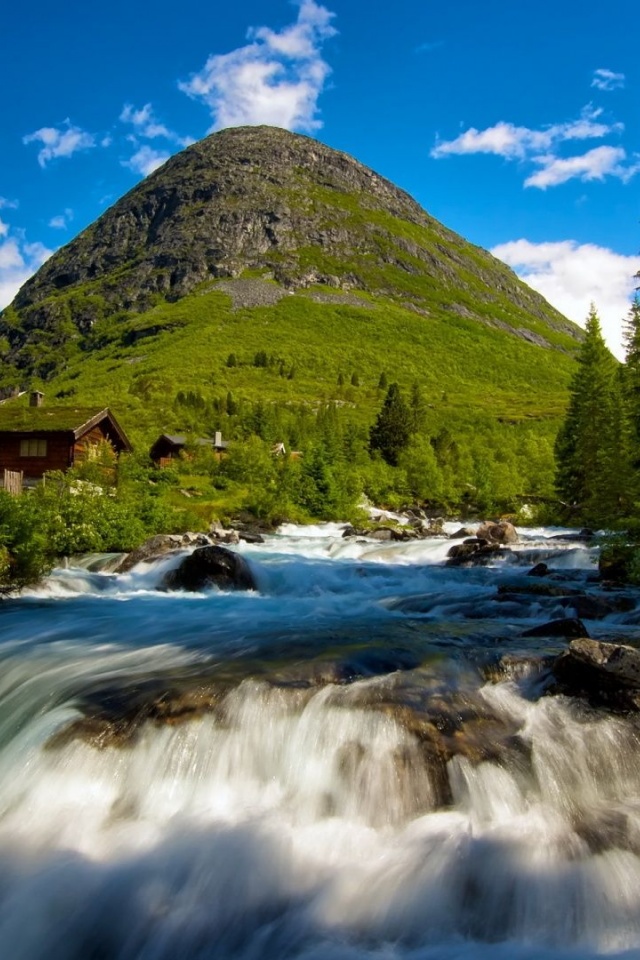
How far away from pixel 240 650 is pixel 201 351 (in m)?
162

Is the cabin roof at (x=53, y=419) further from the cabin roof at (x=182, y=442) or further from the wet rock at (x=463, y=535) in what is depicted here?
the wet rock at (x=463, y=535)

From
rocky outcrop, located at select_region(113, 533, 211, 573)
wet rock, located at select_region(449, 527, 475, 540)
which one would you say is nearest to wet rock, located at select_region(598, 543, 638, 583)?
wet rock, located at select_region(449, 527, 475, 540)

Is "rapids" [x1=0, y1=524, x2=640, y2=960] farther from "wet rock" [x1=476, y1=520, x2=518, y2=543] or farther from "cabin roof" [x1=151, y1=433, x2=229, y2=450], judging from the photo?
"cabin roof" [x1=151, y1=433, x2=229, y2=450]

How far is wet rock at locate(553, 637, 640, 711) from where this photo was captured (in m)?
8.70

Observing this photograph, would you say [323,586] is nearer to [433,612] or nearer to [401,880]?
[433,612]

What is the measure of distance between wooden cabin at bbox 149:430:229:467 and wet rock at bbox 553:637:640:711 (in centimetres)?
5735

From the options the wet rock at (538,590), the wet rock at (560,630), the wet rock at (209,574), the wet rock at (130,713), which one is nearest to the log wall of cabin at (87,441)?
the wet rock at (209,574)

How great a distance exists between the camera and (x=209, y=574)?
804 inches

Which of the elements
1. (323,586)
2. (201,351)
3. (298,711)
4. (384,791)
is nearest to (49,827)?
(298,711)

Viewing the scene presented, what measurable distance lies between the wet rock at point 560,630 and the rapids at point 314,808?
991 mm

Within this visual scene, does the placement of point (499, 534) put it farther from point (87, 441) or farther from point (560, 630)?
point (87, 441)

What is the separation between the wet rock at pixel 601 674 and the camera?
8.70 meters

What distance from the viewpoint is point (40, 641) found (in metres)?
13.3

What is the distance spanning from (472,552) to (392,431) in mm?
50750
